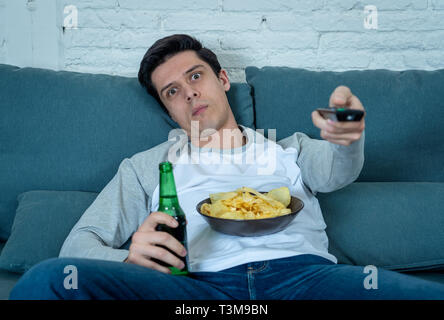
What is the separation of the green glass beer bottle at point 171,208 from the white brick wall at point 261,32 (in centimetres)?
99

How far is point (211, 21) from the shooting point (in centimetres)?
181

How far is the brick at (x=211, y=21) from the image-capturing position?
1.80 m

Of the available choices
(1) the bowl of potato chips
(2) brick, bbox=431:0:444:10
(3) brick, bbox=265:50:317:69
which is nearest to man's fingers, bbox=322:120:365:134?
(1) the bowl of potato chips

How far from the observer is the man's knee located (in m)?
0.78

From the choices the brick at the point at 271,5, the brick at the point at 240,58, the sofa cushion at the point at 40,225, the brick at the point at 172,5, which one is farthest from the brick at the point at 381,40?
the sofa cushion at the point at 40,225

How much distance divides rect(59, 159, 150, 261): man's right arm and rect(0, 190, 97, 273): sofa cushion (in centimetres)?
10

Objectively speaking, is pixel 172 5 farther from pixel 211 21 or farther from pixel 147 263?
pixel 147 263

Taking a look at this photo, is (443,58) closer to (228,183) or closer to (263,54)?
(263,54)

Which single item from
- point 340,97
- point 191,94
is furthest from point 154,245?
point 191,94

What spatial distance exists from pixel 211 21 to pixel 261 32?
8.2 inches

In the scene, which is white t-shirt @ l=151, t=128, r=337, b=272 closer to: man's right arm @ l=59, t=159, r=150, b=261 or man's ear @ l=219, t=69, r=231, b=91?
man's right arm @ l=59, t=159, r=150, b=261

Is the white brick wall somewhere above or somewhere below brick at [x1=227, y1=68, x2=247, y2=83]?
above

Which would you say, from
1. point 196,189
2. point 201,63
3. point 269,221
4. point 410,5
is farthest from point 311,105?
point 410,5

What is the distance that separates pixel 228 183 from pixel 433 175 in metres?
0.72
